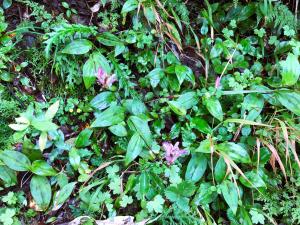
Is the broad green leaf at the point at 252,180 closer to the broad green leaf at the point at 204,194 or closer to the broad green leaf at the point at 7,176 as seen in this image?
the broad green leaf at the point at 204,194

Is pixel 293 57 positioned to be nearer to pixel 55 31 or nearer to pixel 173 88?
pixel 173 88

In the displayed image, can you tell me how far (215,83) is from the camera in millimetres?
2387

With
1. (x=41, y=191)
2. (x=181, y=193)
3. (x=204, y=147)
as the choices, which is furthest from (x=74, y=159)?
(x=204, y=147)

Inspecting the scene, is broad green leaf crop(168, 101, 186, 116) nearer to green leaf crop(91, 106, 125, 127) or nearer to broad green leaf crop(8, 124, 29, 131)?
green leaf crop(91, 106, 125, 127)

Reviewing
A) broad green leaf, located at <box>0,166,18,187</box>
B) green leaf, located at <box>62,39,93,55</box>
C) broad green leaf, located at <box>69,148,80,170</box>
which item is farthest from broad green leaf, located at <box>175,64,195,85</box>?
broad green leaf, located at <box>0,166,18,187</box>

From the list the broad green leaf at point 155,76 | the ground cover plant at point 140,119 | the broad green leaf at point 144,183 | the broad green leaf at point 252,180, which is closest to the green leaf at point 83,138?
the ground cover plant at point 140,119

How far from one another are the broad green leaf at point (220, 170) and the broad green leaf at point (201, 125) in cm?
19

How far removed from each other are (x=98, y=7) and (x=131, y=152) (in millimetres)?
1016

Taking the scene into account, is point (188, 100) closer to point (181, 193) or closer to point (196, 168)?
point (196, 168)

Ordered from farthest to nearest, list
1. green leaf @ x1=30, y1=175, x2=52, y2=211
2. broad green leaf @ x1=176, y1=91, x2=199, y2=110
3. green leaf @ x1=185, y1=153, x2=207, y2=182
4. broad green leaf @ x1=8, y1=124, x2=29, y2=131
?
1. broad green leaf @ x1=176, y1=91, x2=199, y2=110
2. green leaf @ x1=185, y1=153, x2=207, y2=182
3. green leaf @ x1=30, y1=175, x2=52, y2=211
4. broad green leaf @ x1=8, y1=124, x2=29, y2=131

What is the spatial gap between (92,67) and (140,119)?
1.42ft

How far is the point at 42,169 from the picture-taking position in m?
2.12

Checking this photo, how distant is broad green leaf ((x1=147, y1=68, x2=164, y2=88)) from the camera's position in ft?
7.79

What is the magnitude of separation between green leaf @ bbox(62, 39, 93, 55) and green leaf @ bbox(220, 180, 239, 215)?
1.14 meters
